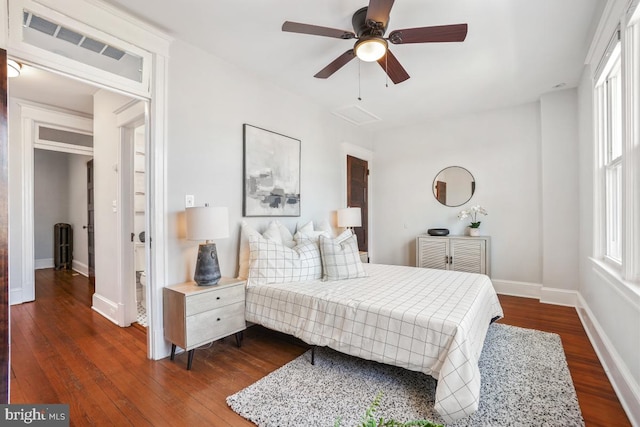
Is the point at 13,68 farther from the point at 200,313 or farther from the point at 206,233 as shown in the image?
the point at 200,313

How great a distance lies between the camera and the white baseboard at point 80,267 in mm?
5719

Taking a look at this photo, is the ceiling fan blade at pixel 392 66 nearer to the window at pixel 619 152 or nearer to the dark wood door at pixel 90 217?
the window at pixel 619 152

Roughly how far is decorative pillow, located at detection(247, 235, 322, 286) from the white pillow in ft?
0.49

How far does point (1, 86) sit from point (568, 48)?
14.3ft

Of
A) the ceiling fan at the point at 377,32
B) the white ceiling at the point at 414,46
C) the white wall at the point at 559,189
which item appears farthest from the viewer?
the white wall at the point at 559,189

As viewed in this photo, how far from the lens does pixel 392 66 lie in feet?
7.86

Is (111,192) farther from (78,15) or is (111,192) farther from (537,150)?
(537,150)

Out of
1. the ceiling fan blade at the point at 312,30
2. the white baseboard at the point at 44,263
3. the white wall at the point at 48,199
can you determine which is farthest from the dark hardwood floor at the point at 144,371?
the white wall at the point at 48,199

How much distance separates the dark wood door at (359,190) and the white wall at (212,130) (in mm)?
1326

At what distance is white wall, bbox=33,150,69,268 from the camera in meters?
6.28

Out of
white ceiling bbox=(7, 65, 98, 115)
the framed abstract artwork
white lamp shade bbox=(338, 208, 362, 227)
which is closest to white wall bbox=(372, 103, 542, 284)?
white lamp shade bbox=(338, 208, 362, 227)

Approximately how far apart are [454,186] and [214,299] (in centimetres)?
401

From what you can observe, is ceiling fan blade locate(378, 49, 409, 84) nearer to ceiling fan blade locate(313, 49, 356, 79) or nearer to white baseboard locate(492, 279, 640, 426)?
ceiling fan blade locate(313, 49, 356, 79)

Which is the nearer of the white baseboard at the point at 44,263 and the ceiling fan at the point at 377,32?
the ceiling fan at the point at 377,32
